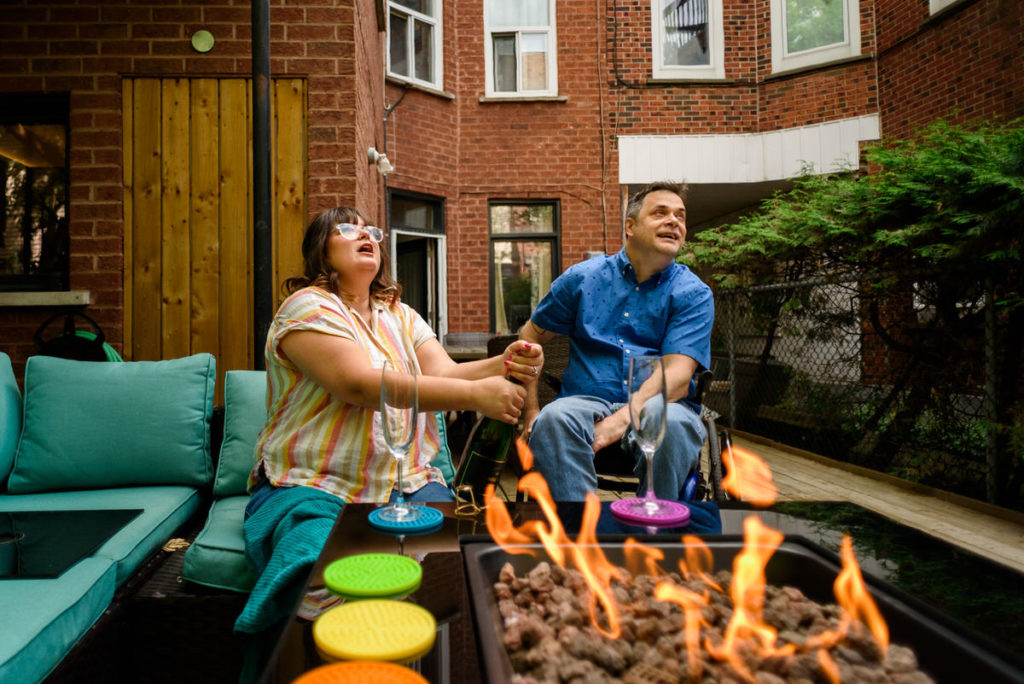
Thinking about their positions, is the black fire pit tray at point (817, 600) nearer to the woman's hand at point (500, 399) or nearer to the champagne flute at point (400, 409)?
the champagne flute at point (400, 409)

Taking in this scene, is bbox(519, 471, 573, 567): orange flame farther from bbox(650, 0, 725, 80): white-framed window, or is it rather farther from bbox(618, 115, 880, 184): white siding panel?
bbox(650, 0, 725, 80): white-framed window

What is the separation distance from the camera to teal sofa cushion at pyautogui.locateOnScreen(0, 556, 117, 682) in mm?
1046

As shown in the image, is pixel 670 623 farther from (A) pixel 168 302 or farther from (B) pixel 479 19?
(B) pixel 479 19

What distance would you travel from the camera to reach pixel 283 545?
45.9 inches

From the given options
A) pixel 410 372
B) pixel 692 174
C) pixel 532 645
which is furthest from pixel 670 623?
pixel 692 174

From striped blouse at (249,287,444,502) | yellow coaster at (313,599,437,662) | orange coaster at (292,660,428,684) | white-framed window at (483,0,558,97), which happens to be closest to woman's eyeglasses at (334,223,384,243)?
striped blouse at (249,287,444,502)

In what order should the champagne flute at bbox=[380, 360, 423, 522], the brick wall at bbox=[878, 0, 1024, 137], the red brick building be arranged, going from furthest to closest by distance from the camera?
the red brick building
the brick wall at bbox=[878, 0, 1024, 137]
the champagne flute at bbox=[380, 360, 423, 522]

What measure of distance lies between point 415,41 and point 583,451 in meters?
6.71

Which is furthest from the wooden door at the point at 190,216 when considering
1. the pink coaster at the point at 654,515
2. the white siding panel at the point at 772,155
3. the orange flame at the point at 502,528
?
the white siding panel at the point at 772,155

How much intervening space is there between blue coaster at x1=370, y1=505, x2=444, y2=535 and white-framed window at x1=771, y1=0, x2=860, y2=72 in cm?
769

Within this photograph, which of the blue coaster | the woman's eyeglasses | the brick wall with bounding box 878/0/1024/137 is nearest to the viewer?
the blue coaster

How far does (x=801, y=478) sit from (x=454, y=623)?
12.3 feet

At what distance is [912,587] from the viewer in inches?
31.5

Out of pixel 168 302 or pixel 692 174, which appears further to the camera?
pixel 692 174
